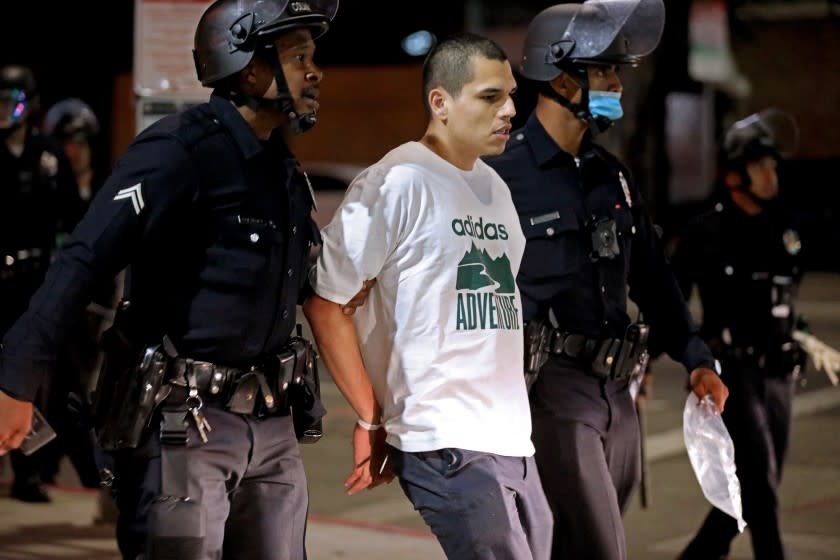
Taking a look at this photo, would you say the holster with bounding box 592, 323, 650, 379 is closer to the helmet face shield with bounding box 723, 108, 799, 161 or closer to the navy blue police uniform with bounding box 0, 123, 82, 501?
the helmet face shield with bounding box 723, 108, 799, 161

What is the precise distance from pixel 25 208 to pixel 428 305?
13.8ft

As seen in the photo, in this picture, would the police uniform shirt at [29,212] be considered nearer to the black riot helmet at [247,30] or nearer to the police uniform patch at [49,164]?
the police uniform patch at [49,164]

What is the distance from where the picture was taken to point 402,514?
805cm

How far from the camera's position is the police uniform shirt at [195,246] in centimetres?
370

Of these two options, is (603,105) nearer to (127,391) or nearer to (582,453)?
(582,453)

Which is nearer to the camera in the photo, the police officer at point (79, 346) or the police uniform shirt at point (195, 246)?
the police uniform shirt at point (195, 246)

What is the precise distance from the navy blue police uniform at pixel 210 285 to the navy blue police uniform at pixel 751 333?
2970 millimetres

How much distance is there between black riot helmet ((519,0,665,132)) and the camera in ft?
16.6

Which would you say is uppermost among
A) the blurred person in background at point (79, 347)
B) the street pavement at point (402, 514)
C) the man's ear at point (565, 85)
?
the man's ear at point (565, 85)

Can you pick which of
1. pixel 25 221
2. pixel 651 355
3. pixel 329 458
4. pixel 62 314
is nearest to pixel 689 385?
pixel 651 355

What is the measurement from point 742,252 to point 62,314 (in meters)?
3.79

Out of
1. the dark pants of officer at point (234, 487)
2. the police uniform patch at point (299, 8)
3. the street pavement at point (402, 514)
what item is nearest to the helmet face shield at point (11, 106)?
the street pavement at point (402, 514)

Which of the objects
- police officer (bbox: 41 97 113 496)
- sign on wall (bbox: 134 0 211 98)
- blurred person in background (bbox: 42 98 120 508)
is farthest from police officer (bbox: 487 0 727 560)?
blurred person in background (bbox: 42 98 120 508)

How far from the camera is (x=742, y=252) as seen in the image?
6.69 meters
